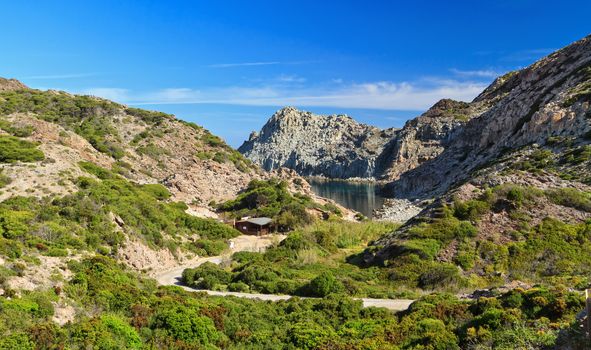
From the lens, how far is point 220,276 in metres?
26.4

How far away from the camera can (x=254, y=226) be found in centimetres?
4672

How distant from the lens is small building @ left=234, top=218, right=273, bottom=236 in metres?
46.3

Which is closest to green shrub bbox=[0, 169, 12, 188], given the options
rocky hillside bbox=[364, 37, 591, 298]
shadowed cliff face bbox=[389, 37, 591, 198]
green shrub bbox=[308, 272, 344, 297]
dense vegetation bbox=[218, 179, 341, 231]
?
green shrub bbox=[308, 272, 344, 297]

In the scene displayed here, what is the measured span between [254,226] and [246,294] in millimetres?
23004

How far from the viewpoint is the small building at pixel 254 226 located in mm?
46341

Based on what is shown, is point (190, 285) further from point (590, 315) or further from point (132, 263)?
point (590, 315)

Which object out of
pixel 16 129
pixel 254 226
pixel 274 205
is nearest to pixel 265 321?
pixel 254 226

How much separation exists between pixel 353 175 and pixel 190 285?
145m

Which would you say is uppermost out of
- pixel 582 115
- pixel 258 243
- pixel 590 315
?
pixel 582 115

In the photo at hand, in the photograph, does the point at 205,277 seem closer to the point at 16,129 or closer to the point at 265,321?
the point at 265,321

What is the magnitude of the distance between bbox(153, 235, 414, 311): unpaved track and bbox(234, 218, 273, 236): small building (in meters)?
1.95

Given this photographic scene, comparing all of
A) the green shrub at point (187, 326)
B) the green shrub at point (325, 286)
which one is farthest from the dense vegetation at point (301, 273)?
the green shrub at point (187, 326)

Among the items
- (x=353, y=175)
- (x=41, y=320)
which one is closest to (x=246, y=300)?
(x=41, y=320)

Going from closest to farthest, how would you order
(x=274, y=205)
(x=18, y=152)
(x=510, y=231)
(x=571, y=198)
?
(x=510, y=231), (x=571, y=198), (x=18, y=152), (x=274, y=205)
